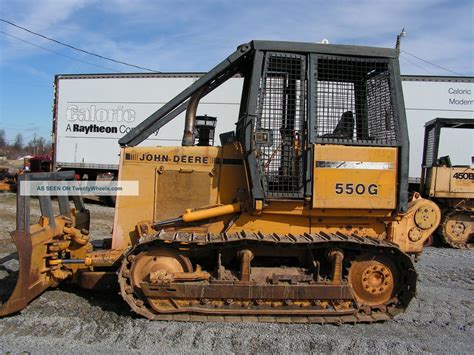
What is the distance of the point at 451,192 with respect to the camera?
399 inches

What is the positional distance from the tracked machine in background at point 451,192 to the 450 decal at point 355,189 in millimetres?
6235

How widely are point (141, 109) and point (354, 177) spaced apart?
10732 mm

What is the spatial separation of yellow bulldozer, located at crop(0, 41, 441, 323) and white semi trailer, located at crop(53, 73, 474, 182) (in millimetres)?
8245

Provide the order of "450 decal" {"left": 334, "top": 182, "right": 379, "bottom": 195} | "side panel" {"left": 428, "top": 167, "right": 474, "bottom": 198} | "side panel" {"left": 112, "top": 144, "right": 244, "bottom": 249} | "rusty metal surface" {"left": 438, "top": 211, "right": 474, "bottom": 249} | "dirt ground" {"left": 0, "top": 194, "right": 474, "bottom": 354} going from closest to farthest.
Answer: "dirt ground" {"left": 0, "top": 194, "right": 474, "bottom": 354} → "450 decal" {"left": 334, "top": 182, "right": 379, "bottom": 195} → "side panel" {"left": 112, "top": 144, "right": 244, "bottom": 249} → "side panel" {"left": 428, "top": 167, "right": 474, "bottom": 198} → "rusty metal surface" {"left": 438, "top": 211, "right": 474, "bottom": 249}

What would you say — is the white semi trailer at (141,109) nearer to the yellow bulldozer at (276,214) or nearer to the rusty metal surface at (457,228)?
the rusty metal surface at (457,228)

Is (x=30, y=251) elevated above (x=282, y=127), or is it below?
below

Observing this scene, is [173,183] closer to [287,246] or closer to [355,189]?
[287,246]

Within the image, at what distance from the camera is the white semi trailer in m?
12.3

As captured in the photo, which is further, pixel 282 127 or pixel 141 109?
pixel 141 109

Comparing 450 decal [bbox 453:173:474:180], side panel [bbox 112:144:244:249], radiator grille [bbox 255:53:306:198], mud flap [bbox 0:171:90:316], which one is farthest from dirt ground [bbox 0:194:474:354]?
450 decal [bbox 453:173:474:180]

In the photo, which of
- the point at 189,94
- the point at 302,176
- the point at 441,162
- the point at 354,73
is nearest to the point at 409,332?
the point at 302,176

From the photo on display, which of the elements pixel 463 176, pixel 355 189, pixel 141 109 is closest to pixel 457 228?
pixel 463 176

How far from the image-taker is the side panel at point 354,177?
464 cm

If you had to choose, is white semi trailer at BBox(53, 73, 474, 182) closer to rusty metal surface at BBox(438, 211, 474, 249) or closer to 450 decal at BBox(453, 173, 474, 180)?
450 decal at BBox(453, 173, 474, 180)
